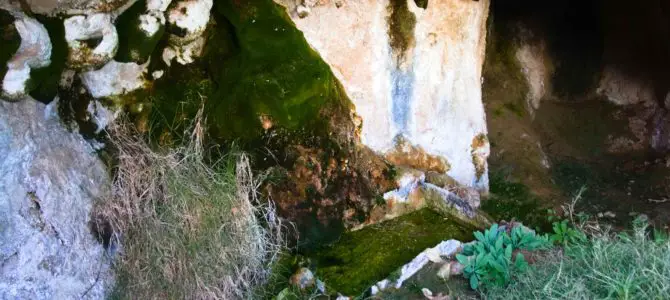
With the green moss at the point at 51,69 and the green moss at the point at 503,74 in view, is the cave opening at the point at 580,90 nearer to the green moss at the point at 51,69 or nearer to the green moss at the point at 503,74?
the green moss at the point at 503,74

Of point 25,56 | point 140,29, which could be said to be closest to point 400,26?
point 140,29

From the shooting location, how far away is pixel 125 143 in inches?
121

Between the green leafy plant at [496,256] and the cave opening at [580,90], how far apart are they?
200 cm

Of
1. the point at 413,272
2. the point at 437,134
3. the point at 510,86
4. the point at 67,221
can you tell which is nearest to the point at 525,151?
the point at 510,86

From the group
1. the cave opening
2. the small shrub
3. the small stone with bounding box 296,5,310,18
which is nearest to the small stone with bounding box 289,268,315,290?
the small shrub

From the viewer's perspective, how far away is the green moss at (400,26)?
3.72 m

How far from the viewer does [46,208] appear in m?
2.78

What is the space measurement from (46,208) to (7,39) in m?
0.66

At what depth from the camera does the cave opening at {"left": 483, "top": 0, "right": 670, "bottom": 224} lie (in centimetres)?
541

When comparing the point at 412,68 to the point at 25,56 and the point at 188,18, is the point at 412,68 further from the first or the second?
the point at 25,56

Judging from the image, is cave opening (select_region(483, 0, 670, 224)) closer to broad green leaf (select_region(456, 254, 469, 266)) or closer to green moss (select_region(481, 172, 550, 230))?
green moss (select_region(481, 172, 550, 230))

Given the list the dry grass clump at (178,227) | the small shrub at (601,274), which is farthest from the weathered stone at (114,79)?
the small shrub at (601,274)

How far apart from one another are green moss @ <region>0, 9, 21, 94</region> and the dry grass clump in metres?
0.61

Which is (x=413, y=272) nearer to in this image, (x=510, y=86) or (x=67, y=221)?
(x=67, y=221)
